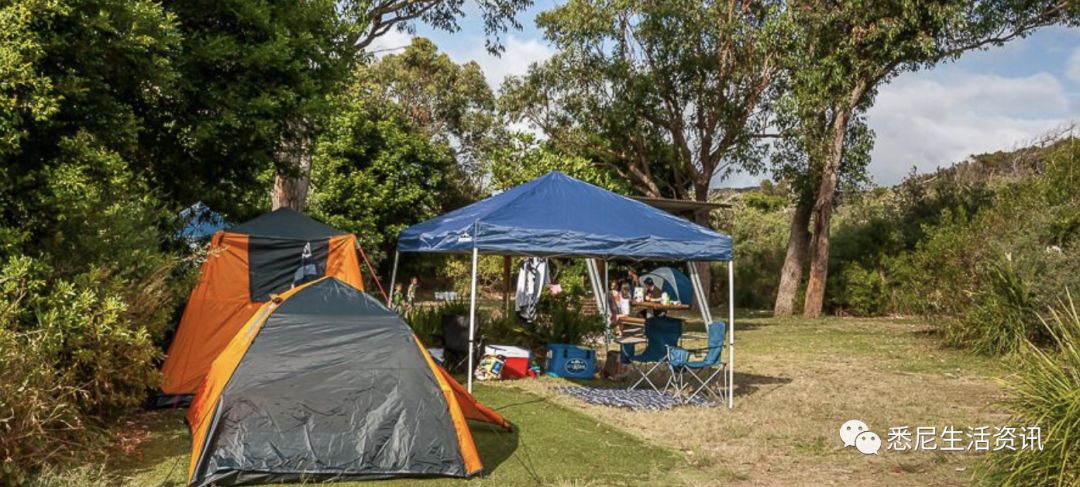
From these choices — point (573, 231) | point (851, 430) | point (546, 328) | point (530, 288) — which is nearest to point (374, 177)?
point (530, 288)

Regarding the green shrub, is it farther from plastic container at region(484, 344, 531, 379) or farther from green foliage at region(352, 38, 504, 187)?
green foliage at region(352, 38, 504, 187)

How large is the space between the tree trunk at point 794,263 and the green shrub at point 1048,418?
16.1 metres

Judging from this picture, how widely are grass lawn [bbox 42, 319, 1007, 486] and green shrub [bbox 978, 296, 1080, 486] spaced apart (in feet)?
2.04

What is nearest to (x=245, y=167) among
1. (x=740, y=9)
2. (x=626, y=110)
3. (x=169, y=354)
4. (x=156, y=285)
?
(x=169, y=354)

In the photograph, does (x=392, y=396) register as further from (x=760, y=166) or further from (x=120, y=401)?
(x=760, y=166)

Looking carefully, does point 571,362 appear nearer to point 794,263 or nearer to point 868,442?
point 868,442

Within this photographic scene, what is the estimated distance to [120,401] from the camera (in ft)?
20.9

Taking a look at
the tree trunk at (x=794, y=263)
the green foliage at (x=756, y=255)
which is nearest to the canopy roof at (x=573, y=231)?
the tree trunk at (x=794, y=263)

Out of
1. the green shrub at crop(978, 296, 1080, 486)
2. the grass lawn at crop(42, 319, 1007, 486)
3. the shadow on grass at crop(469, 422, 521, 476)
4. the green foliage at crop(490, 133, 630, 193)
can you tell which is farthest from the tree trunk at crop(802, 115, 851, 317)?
the green shrub at crop(978, 296, 1080, 486)

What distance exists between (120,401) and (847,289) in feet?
61.4

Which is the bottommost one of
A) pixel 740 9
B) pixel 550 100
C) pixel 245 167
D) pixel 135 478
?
pixel 135 478

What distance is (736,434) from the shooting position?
23.5 ft

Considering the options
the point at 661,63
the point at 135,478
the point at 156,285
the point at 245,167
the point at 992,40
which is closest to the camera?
the point at 135,478

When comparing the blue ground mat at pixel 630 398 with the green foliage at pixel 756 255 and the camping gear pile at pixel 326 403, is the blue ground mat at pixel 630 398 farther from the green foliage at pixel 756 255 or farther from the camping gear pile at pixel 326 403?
the green foliage at pixel 756 255
